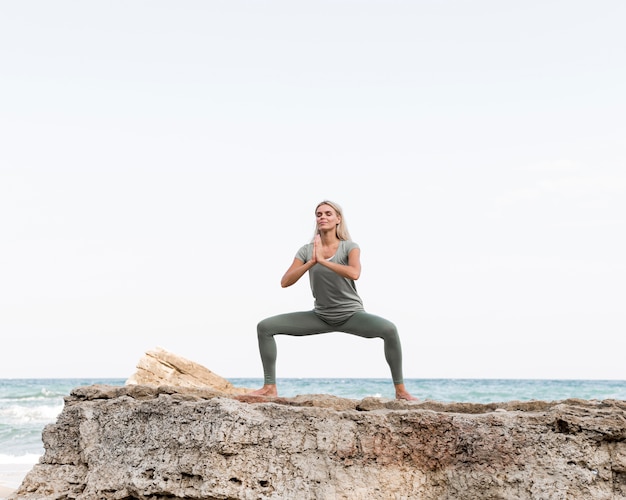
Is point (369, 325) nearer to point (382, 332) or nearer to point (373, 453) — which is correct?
point (382, 332)

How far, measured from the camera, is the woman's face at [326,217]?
556cm

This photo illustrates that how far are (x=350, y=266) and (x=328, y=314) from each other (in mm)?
440

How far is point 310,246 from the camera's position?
563cm

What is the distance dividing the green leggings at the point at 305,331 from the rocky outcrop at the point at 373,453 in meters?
0.83

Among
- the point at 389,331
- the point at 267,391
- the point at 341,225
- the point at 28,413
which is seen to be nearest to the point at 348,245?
the point at 341,225

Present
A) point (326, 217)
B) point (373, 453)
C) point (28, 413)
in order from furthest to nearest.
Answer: point (28, 413) → point (326, 217) → point (373, 453)

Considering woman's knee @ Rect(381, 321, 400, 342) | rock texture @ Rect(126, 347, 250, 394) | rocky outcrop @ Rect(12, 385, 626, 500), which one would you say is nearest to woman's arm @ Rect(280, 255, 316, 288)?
woman's knee @ Rect(381, 321, 400, 342)

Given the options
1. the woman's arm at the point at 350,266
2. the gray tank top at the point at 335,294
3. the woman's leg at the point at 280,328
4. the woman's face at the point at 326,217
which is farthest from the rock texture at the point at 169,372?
the woman's arm at the point at 350,266

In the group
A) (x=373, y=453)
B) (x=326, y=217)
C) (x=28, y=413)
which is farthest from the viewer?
(x=28, y=413)

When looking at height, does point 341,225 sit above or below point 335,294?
above

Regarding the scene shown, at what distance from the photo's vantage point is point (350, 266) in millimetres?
5277

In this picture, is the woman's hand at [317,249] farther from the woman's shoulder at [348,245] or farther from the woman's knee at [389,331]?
the woman's knee at [389,331]

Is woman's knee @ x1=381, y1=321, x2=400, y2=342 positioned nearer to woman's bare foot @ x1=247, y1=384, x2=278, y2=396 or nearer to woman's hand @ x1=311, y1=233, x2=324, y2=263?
woman's hand @ x1=311, y1=233, x2=324, y2=263

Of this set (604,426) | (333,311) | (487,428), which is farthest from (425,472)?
(333,311)
